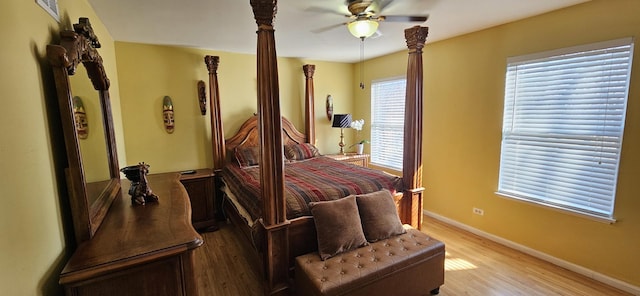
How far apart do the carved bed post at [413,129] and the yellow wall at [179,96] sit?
2.35m

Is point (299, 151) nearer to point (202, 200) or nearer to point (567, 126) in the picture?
point (202, 200)

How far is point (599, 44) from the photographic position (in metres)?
2.30

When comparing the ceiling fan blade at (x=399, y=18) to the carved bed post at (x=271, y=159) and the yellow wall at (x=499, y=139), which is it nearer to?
the carved bed post at (x=271, y=159)

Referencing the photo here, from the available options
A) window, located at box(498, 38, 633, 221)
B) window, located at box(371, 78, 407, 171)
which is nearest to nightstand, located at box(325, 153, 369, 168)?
window, located at box(371, 78, 407, 171)

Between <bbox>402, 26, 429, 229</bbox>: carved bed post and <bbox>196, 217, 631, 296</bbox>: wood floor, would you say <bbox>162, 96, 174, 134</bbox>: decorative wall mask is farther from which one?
<bbox>402, 26, 429, 229</bbox>: carved bed post

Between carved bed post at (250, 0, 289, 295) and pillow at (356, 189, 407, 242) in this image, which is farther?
pillow at (356, 189, 407, 242)

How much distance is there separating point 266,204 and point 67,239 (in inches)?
42.7

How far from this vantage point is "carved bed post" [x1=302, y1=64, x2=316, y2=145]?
4.55 m

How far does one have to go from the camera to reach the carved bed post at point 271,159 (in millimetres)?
1874

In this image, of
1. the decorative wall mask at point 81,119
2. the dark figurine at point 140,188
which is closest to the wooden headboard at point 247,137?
the dark figurine at point 140,188

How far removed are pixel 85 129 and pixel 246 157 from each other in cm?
233

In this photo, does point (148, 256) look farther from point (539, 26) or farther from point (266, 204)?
point (539, 26)

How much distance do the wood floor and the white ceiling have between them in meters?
2.38

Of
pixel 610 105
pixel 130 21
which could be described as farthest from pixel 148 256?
pixel 610 105
